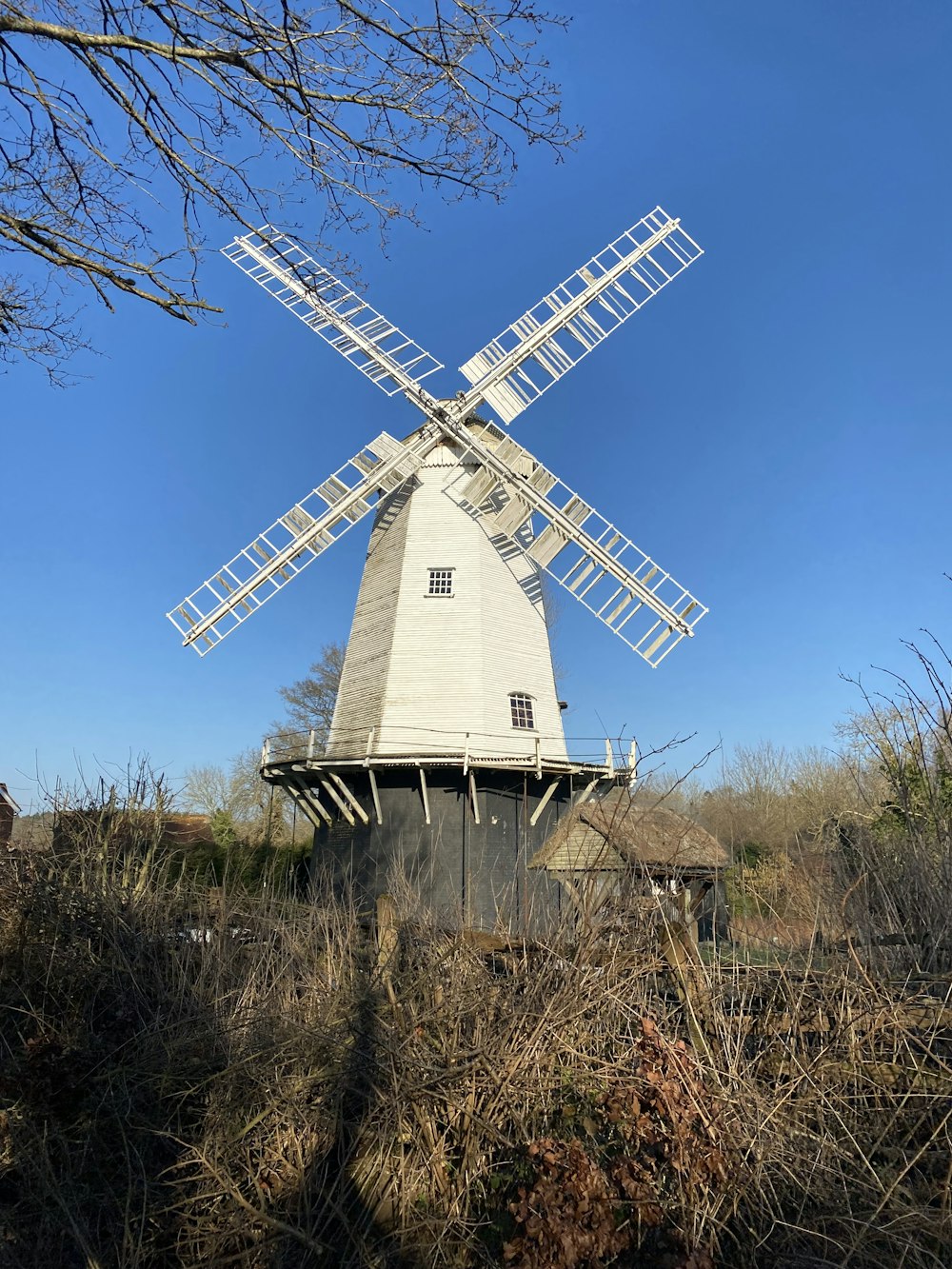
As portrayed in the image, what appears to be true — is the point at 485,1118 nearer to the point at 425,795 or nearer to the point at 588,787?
the point at 425,795

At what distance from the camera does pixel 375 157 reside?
214 inches

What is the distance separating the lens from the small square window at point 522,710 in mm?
14695

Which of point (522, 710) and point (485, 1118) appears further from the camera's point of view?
point (522, 710)

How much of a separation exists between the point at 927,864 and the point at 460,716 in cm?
976

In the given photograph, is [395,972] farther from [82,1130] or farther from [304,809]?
[304,809]

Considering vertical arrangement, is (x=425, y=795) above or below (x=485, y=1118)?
above


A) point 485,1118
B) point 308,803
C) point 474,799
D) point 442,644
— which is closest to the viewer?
point 485,1118

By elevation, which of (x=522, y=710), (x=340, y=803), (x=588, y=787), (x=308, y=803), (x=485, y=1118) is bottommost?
(x=485, y=1118)

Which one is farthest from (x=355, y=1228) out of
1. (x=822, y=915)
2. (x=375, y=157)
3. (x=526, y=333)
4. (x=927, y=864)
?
(x=526, y=333)

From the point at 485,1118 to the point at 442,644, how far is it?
1066cm

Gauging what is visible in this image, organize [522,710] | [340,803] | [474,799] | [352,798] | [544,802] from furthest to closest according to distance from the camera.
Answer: [522,710], [340,803], [352,798], [474,799], [544,802]

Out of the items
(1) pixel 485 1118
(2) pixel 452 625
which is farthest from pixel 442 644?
(1) pixel 485 1118

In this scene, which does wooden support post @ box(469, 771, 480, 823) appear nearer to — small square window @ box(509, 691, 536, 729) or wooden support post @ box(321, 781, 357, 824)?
small square window @ box(509, 691, 536, 729)

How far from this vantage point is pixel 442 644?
14.6 meters
